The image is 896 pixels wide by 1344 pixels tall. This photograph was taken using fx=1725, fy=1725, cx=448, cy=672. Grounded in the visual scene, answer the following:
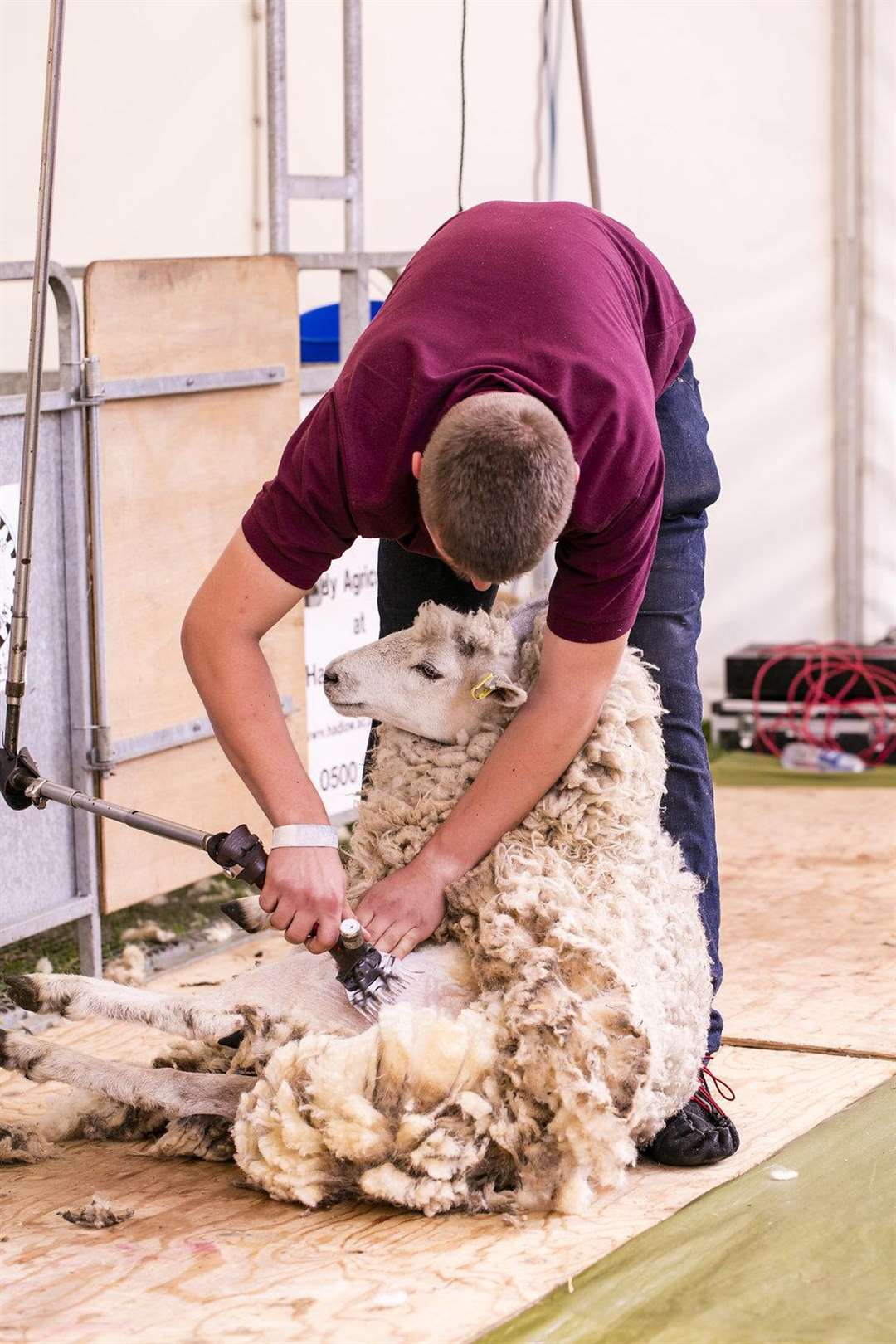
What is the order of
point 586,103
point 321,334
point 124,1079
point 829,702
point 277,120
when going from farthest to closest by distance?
1. point 829,702
2. point 321,334
3. point 586,103
4. point 277,120
5. point 124,1079

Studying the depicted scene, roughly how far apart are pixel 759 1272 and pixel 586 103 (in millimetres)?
3138

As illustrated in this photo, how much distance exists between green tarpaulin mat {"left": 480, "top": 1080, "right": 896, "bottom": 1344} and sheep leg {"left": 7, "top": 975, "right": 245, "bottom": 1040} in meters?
0.70

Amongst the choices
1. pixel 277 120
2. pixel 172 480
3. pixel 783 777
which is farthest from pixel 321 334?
pixel 783 777

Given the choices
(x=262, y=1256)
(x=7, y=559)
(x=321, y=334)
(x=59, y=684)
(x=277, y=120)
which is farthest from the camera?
(x=321, y=334)

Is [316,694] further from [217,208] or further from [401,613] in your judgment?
[217,208]

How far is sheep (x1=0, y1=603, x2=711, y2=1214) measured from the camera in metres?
2.48

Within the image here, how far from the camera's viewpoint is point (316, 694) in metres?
4.62

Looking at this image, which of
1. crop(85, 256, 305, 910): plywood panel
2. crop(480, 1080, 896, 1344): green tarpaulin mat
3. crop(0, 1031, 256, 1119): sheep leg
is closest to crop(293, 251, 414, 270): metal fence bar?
crop(85, 256, 305, 910): plywood panel

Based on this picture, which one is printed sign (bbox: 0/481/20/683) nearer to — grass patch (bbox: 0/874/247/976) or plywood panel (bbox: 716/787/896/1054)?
grass patch (bbox: 0/874/247/976)

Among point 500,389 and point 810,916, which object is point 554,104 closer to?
point 810,916

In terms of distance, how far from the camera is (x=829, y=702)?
6266 millimetres

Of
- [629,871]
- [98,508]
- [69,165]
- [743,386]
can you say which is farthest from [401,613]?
[743,386]

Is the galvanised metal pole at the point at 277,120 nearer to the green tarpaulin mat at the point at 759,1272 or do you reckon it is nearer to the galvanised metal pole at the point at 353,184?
the galvanised metal pole at the point at 353,184

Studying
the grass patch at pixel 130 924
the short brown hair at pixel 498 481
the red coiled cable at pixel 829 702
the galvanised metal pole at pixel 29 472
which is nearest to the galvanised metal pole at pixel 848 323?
the red coiled cable at pixel 829 702
